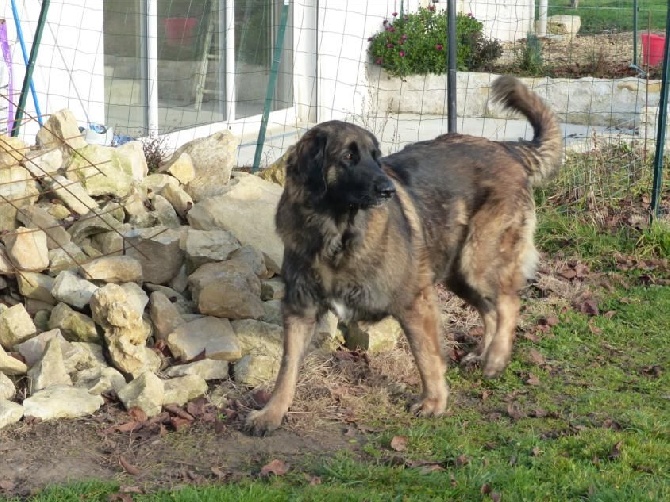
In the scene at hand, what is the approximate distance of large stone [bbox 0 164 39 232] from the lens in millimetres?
6281

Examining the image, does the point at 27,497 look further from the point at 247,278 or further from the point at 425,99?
the point at 425,99

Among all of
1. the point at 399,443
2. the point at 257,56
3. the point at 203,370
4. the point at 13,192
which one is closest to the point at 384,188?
the point at 399,443

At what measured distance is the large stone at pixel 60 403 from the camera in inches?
192

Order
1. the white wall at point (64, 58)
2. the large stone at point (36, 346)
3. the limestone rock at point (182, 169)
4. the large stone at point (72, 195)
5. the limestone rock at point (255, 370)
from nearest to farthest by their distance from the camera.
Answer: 1. the large stone at point (36, 346)
2. the limestone rock at point (255, 370)
3. the large stone at point (72, 195)
4. the limestone rock at point (182, 169)
5. the white wall at point (64, 58)

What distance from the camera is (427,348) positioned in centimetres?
523

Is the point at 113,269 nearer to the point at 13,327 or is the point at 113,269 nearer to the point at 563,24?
the point at 13,327

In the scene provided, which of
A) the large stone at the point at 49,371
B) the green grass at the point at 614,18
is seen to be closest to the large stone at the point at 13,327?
the large stone at the point at 49,371

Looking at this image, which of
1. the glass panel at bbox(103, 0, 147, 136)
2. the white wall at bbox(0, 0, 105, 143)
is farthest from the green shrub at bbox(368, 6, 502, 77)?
the white wall at bbox(0, 0, 105, 143)

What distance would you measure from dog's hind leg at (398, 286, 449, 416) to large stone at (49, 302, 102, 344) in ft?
5.73

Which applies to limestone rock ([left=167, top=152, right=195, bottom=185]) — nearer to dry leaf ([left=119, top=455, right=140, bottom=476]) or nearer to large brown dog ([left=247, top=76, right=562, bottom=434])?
large brown dog ([left=247, top=76, right=562, bottom=434])

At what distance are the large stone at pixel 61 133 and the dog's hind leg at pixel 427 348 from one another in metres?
3.09

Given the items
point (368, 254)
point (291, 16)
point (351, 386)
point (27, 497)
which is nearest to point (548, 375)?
point (351, 386)

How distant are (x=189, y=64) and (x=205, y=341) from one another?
18.8 feet

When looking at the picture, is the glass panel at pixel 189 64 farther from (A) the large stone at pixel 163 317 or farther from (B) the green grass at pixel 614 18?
(B) the green grass at pixel 614 18
